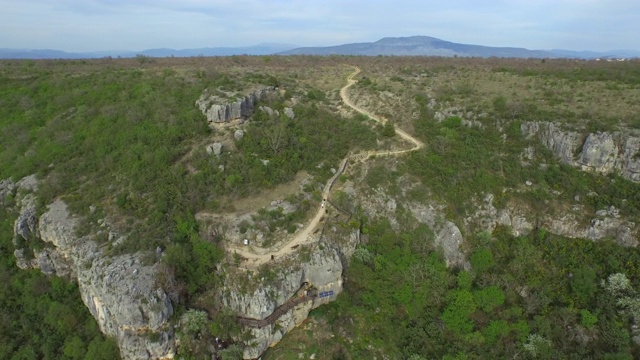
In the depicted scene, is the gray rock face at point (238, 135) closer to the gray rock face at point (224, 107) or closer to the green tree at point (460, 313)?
the gray rock face at point (224, 107)

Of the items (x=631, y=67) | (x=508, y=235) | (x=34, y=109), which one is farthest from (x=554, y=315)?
(x=34, y=109)

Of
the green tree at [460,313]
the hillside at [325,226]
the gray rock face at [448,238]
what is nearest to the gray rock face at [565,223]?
the hillside at [325,226]

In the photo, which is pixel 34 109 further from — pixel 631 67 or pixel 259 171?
pixel 631 67

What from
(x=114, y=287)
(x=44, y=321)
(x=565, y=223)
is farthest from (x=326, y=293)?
(x=44, y=321)

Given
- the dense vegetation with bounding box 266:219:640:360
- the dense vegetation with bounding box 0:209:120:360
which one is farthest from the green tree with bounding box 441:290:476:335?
the dense vegetation with bounding box 0:209:120:360

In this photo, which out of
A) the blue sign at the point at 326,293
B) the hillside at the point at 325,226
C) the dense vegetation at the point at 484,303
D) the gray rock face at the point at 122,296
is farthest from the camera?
the blue sign at the point at 326,293

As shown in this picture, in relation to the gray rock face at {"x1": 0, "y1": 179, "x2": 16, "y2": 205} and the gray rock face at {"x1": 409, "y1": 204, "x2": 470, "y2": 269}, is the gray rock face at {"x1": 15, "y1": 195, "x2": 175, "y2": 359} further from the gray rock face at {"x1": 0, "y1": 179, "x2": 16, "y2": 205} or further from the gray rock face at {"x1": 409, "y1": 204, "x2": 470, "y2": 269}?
the gray rock face at {"x1": 409, "y1": 204, "x2": 470, "y2": 269}
